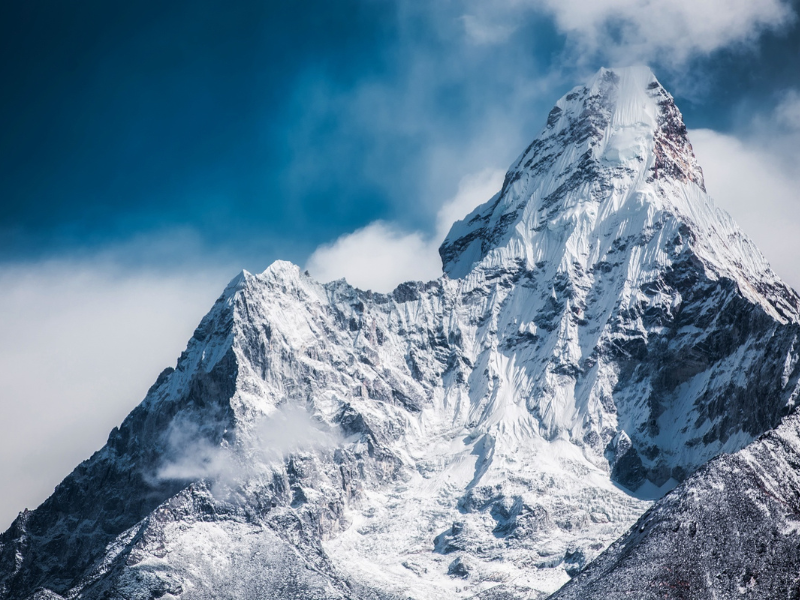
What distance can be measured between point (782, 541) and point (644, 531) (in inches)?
761

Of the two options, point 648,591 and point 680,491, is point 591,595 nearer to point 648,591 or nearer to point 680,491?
point 648,591

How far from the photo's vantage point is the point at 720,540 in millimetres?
162500

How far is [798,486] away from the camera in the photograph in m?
168

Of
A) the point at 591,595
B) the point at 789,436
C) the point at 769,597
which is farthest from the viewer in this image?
the point at 789,436

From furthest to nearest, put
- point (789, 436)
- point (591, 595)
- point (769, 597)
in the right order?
point (789, 436), point (591, 595), point (769, 597)

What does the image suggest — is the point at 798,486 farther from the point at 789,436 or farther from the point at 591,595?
the point at 591,595

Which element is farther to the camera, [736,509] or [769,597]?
[736,509]

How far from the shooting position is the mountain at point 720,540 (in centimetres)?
15688

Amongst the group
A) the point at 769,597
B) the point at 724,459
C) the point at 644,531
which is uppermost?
the point at 724,459

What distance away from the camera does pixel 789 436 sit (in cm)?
17800

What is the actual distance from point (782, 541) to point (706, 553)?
30.8ft

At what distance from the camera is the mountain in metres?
157

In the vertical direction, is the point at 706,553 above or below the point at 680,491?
below

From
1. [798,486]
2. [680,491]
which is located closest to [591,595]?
[680,491]
